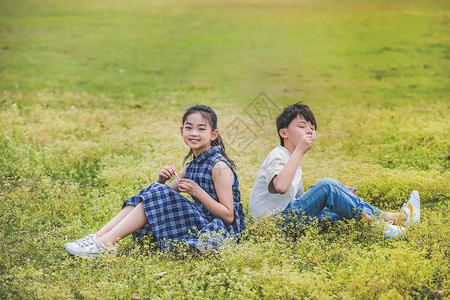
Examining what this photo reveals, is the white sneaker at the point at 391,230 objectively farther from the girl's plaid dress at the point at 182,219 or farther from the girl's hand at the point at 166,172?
the girl's hand at the point at 166,172

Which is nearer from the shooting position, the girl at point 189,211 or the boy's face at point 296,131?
the girl at point 189,211

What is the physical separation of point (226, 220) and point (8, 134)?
542cm

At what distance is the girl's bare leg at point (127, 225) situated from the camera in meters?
4.30

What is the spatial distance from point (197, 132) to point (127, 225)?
1.07 meters

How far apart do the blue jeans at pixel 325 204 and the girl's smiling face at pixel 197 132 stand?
105 centimetres

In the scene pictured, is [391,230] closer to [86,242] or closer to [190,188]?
[190,188]

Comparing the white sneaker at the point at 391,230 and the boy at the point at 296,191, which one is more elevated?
the boy at the point at 296,191

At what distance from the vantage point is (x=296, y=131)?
480cm

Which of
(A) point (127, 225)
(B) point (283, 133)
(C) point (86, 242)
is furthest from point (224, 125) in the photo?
(C) point (86, 242)

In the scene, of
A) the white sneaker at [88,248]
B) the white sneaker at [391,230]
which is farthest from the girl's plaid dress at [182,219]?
the white sneaker at [391,230]

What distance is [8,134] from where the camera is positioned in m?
8.25

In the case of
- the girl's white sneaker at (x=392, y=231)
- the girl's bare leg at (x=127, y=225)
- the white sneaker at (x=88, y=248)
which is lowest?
the girl's white sneaker at (x=392, y=231)

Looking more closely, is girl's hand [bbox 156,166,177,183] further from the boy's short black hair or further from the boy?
the boy's short black hair

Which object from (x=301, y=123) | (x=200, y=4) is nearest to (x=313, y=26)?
(x=200, y=4)
